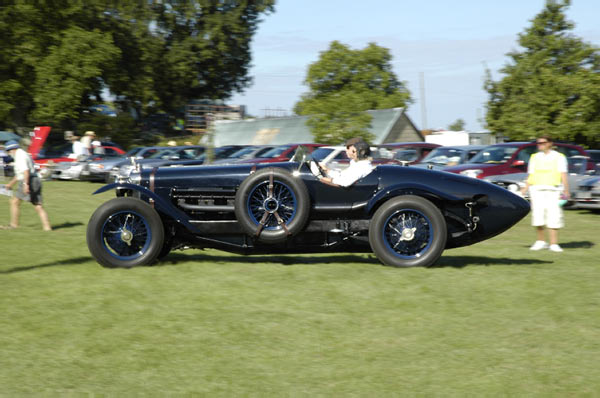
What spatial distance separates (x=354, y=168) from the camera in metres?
7.67

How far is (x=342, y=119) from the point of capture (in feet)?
99.8

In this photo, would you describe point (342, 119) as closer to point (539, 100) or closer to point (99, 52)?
point (539, 100)

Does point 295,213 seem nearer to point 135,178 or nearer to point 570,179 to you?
point 135,178

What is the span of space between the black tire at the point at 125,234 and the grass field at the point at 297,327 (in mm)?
178

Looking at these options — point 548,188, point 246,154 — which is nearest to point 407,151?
point 246,154

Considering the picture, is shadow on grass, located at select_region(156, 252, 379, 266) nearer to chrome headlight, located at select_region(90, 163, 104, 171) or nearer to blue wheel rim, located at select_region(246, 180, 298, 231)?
blue wheel rim, located at select_region(246, 180, 298, 231)

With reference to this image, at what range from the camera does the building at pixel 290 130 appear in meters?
35.8

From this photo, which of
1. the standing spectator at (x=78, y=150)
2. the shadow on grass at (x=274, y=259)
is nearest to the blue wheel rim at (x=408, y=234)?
the shadow on grass at (x=274, y=259)

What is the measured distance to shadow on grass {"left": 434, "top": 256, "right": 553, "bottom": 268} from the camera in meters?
8.15

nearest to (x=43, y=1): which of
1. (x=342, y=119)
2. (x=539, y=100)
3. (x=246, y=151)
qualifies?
(x=342, y=119)

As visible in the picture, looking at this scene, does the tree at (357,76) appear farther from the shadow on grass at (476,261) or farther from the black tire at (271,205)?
the black tire at (271,205)

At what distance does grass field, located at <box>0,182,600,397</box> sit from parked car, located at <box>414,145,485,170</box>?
10146 millimetres

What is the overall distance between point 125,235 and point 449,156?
12.9 meters

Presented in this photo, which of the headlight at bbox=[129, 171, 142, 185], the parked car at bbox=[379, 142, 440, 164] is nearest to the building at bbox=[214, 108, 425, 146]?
the parked car at bbox=[379, 142, 440, 164]
